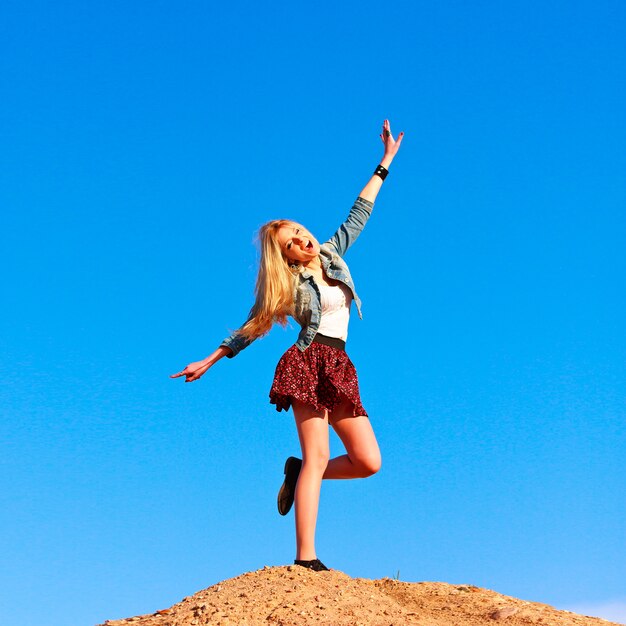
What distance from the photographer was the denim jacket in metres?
6.88

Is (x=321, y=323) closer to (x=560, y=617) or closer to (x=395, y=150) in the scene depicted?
(x=395, y=150)

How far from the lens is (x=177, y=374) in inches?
265

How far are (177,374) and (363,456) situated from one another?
1.70 metres

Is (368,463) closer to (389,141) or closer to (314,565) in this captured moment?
(314,565)

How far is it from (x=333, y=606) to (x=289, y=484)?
52.5 inches

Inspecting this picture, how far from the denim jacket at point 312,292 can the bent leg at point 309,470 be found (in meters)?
0.59

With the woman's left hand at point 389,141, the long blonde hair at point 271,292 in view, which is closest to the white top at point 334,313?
the long blonde hair at point 271,292

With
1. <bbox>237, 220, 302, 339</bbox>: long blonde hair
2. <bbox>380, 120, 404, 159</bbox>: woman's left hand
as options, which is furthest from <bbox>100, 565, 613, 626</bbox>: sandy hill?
<bbox>380, 120, 404, 159</bbox>: woman's left hand

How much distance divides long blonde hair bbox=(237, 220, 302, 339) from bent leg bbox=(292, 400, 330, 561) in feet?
2.40

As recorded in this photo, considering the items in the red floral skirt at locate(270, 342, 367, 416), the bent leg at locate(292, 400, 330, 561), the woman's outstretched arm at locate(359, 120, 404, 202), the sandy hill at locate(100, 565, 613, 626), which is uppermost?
the woman's outstretched arm at locate(359, 120, 404, 202)

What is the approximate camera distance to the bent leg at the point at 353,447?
6.78m

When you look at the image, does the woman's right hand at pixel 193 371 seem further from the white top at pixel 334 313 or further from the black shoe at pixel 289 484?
the black shoe at pixel 289 484

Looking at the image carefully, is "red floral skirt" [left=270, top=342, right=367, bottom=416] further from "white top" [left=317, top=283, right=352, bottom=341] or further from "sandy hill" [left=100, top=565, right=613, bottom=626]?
"sandy hill" [left=100, top=565, right=613, bottom=626]

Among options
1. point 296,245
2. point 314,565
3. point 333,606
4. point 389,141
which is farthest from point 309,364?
point 389,141
